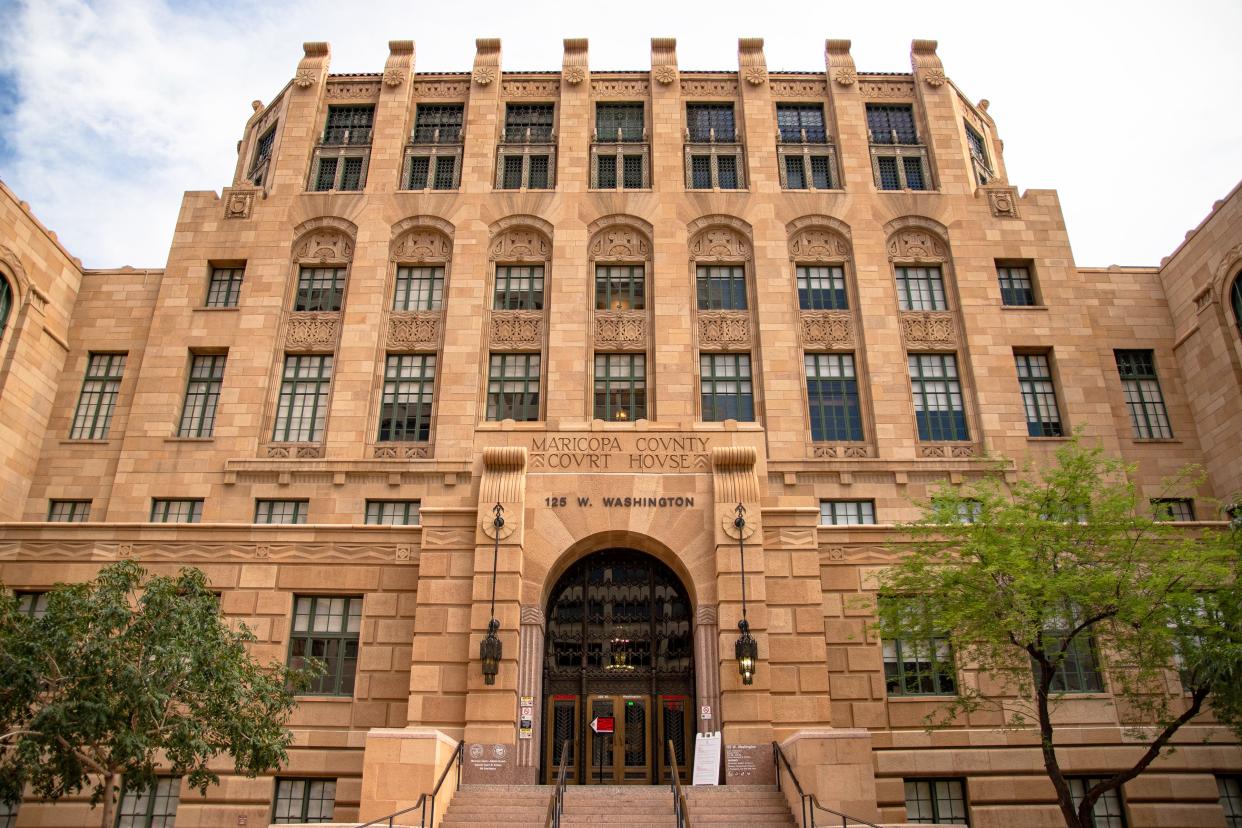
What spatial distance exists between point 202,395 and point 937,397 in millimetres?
26829

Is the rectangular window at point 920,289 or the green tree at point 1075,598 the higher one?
the rectangular window at point 920,289

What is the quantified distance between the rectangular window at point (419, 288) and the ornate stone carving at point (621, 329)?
617 cm

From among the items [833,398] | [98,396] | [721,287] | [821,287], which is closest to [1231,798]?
[833,398]

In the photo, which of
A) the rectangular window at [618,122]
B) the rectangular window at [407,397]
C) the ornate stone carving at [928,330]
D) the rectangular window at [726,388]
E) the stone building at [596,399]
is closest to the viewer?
the stone building at [596,399]

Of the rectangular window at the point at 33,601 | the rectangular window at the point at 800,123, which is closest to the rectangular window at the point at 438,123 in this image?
the rectangular window at the point at 800,123

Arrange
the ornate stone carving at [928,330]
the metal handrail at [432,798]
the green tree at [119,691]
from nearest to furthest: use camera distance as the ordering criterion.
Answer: the green tree at [119,691], the metal handrail at [432,798], the ornate stone carving at [928,330]

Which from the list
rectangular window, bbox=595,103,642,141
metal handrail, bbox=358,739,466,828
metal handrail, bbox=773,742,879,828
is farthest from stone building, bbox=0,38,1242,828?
metal handrail, bbox=773,742,879,828

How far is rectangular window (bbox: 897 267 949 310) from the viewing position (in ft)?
116

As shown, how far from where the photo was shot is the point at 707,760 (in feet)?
68.3

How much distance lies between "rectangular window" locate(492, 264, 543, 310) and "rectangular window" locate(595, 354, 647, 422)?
138 inches

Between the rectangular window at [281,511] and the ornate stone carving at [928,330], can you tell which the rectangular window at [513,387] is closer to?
the rectangular window at [281,511]

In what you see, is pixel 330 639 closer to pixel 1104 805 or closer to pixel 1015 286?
pixel 1104 805

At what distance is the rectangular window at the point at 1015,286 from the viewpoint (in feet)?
116

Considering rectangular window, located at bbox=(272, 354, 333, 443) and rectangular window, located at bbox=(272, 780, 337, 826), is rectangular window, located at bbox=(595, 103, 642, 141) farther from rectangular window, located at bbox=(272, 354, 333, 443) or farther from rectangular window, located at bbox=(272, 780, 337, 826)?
rectangular window, located at bbox=(272, 780, 337, 826)
